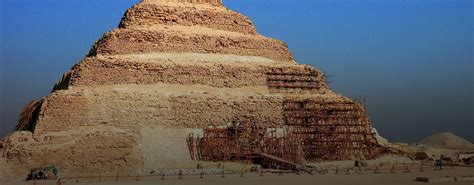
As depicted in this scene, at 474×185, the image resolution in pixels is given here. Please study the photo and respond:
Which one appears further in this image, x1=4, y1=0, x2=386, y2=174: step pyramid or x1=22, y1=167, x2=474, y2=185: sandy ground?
x1=4, y1=0, x2=386, y2=174: step pyramid

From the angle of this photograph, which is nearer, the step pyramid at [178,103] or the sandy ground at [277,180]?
the sandy ground at [277,180]

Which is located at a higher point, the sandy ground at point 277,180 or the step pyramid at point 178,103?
the step pyramid at point 178,103

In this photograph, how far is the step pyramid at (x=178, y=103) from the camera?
3120cm

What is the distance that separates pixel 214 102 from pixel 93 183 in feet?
33.3

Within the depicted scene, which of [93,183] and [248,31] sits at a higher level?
[248,31]

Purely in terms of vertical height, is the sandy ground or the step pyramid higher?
the step pyramid

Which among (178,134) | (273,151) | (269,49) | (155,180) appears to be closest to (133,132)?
(178,134)

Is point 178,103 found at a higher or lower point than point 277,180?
higher

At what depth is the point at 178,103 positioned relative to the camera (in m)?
34.7

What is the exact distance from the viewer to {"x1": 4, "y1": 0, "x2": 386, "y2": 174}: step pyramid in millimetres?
31203

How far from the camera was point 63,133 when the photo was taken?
104ft

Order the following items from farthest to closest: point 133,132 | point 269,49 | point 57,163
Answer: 1. point 269,49
2. point 133,132
3. point 57,163

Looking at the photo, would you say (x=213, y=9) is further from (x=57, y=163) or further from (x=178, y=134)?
(x=57, y=163)

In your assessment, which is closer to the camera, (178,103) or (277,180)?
(277,180)
